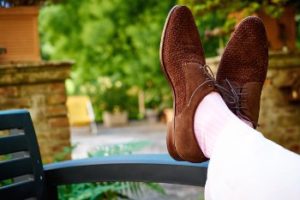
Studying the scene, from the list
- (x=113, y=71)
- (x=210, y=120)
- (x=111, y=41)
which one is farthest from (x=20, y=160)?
(x=113, y=71)

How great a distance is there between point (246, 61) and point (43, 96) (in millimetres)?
1665

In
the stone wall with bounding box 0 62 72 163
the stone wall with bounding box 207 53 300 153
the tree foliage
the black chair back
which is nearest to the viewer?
the black chair back

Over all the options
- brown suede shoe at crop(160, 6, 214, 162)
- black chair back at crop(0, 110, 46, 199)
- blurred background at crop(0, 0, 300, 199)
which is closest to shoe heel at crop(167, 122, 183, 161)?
brown suede shoe at crop(160, 6, 214, 162)

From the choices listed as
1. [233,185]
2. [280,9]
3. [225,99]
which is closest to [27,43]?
[280,9]

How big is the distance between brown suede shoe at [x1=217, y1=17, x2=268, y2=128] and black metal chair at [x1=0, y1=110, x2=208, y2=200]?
22cm

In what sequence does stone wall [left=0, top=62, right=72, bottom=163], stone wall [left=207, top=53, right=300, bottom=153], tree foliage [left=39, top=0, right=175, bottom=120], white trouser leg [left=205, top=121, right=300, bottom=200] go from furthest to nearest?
1. tree foliage [left=39, top=0, right=175, bottom=120]
2. stone wall [left=207, top=53, right=300, bottom=153]
3. stone wall [left=0, top=62, right=72, bottom=163]
4. white trouser leg [left=205, top=121, right=300, bottom=200]

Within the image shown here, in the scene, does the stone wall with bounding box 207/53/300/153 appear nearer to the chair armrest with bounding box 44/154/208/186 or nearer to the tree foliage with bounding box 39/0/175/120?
the chair armrest with bounding box 44/154/208/186

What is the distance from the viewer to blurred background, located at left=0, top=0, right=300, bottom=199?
2512mm

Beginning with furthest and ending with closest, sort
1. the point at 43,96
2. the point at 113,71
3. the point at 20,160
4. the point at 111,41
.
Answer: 1. the point at 113,71
2. the point at 111,41
3. the point at 43,96
4. the point at 20,160

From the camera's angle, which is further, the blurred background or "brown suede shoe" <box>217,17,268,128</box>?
the blurred background

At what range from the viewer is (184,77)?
106cm

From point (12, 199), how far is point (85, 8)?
7251 mm

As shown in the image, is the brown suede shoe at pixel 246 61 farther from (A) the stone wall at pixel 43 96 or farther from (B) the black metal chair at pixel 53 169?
(A) the stone wall at pixel 43 96

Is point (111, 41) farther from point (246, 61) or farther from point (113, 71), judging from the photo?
point (246, 61)
